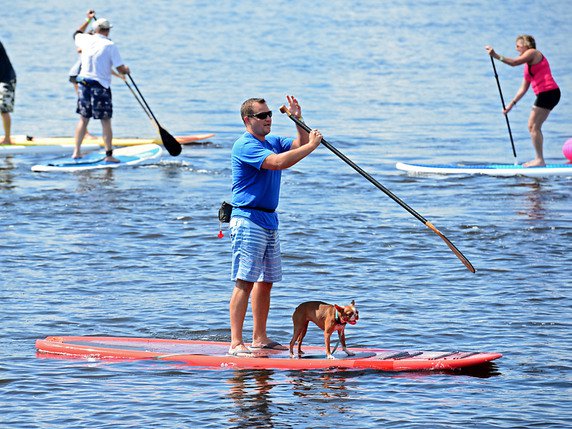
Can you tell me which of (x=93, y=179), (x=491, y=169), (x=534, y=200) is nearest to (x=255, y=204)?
(x=534, y=200)

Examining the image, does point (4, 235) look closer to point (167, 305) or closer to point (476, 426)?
Answer: point (167, 305)

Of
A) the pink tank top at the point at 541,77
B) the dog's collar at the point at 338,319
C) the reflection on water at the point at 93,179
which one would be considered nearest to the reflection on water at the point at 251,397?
the dog's collar at the point at 338,319

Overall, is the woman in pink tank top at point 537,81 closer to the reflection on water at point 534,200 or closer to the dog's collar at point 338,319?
the reflection on water at point 534,200

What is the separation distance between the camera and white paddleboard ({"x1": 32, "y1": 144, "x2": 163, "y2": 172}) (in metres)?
17.1

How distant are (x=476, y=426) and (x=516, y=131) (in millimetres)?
15514

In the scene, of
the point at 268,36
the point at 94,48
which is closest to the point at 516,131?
the point at 94,48

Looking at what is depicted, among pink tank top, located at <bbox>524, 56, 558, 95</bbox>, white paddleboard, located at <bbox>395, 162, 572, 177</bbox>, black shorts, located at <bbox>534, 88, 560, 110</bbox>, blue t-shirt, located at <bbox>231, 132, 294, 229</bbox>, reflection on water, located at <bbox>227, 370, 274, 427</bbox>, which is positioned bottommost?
reflection on water, located at <bbox>227, 370, 274, 427</bbox>

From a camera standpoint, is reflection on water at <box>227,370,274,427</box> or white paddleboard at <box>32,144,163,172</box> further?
white paddleboard at <box>32,144,163,172</box>

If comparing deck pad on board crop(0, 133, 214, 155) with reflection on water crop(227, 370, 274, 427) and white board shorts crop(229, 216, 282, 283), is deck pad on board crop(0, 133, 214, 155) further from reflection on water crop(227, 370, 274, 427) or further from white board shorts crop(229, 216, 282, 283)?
reflection on water crop(227, 370, 274, 427)

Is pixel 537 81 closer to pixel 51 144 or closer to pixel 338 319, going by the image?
pixel 51 144

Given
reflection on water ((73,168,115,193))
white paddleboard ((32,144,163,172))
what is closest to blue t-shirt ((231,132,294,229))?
reflection on water ((73,168,115,193))

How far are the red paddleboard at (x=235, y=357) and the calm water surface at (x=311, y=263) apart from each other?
0.07m

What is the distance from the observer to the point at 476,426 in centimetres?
724

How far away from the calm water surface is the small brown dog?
0.76 ft
